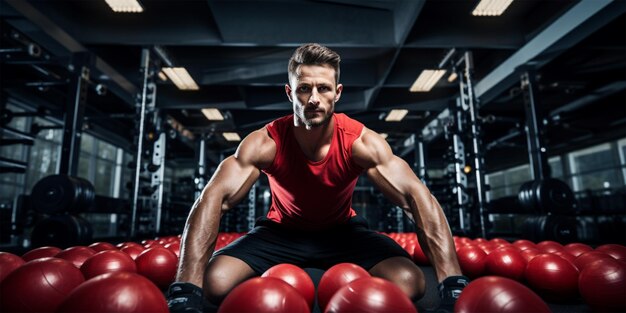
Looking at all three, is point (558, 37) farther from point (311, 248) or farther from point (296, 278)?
point (296, 278)

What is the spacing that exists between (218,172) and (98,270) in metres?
0.83

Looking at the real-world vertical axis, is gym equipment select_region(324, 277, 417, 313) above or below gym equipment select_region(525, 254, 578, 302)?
above

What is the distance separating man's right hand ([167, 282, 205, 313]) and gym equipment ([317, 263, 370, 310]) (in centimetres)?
53

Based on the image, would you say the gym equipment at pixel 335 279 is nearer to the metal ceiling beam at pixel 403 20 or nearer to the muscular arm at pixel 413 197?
the muscular arm at pixel 413 197

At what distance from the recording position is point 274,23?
5523 millimetres

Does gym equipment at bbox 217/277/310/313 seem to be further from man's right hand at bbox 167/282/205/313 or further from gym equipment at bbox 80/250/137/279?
gym equipment at bbox 80/250/137/279

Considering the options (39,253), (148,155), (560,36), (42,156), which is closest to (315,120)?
(39,253)

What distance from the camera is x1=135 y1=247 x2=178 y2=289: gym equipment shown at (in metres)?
2.23

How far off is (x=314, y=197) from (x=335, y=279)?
1.90 feet

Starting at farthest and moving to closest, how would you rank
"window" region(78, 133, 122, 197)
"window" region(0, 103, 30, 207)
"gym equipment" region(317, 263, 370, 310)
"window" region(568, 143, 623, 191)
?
"window" region(568, 143, 623, 191) < "window" region(78, 133, 122, 197) < "window" region(0, 103, 30, 207) < "gym equipment" region(317, 263, 370, 310)

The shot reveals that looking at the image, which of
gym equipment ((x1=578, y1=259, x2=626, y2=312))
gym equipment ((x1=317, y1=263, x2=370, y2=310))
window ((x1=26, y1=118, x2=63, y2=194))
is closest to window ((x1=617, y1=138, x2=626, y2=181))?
gym equipment ((x1=578, y1=259, x2=626, y2=312))

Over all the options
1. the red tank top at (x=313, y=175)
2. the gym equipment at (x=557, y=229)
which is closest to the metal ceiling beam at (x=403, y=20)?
the gym equipment at (x=557, y=229)

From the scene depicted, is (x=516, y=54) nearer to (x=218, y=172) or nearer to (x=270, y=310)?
(x=218, y=172)

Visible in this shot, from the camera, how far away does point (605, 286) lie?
1556 mm
